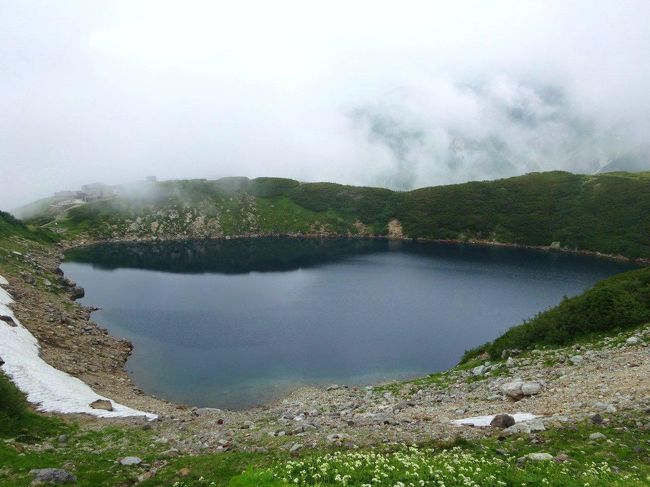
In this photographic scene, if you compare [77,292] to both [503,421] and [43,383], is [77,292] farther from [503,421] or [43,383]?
[503,421]

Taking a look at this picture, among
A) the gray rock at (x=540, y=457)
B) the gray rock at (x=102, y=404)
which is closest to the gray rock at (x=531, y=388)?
the gray rock at (x=540, y=457)

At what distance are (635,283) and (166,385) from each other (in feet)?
154

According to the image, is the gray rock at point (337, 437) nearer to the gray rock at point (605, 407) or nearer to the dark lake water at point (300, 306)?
the gray rock at point (605, 407)

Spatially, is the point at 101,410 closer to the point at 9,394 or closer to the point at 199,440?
the point at 9,394

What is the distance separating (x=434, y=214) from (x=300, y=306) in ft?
375

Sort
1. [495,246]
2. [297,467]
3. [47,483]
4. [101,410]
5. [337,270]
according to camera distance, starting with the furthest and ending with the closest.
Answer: [495,246] < [337,270] < [101,410] < [47,483] < [297,467]

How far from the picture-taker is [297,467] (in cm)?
1395

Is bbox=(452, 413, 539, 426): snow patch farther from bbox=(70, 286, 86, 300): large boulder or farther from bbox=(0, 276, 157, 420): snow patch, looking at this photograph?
bbox=(70, 286, 86, 300): large boulder

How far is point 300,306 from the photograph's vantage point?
84625mm

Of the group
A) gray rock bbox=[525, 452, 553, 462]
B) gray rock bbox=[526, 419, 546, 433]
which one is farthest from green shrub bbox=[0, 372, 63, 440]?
gray rock bbox=[526, 419, 546, 433]

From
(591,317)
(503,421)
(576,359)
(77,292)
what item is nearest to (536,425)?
(503,421)

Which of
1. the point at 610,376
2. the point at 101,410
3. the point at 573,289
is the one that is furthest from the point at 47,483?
the point at 573,289

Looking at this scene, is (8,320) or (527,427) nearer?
(527,427)

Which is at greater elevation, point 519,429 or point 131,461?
point 519,429
